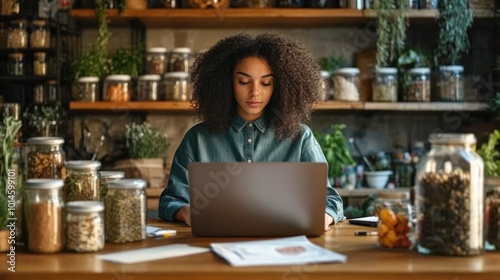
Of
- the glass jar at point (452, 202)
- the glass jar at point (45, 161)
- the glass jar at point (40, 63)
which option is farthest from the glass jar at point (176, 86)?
the glass jar at point (452, 202)

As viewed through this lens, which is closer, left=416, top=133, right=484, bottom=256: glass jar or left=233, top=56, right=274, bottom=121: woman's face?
left=416, top=133, right=484, bottom=256: glass jar

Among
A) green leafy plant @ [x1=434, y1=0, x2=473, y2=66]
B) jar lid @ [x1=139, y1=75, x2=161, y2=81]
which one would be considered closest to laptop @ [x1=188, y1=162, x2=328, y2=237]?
jar lid @ [x1=139, y1=75, x2=161, y2=81]


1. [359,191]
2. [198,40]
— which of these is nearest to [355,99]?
[359,191]

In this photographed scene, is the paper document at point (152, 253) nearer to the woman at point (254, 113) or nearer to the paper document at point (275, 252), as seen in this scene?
the paper document at point (275, 252)

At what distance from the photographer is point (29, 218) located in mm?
1601

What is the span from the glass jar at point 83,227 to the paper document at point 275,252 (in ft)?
0.83

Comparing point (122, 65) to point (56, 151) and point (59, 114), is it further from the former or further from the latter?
point (56, 151)

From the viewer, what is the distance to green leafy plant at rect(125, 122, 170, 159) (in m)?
3.77

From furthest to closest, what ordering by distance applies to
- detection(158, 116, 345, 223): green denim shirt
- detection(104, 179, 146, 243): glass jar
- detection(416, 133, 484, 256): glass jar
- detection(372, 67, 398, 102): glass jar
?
detection(372, 67, 398, 102): glass jar → detection(158, 116, 345, 223): green denim shirt → detection(104, 179, 146, 243): glass jar → detection(416, 133, 484, 256): glass jar

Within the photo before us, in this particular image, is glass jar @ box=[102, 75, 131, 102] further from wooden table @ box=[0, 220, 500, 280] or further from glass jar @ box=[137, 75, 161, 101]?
wooden table @ box=[0, 220, 500, 280]

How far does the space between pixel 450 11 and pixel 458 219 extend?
228cm

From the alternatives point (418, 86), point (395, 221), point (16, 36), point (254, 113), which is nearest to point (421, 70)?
point (418, 86)

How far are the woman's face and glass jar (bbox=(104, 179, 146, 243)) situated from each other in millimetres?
645

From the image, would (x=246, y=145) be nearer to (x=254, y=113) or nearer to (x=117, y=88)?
(x=254, y=113)
